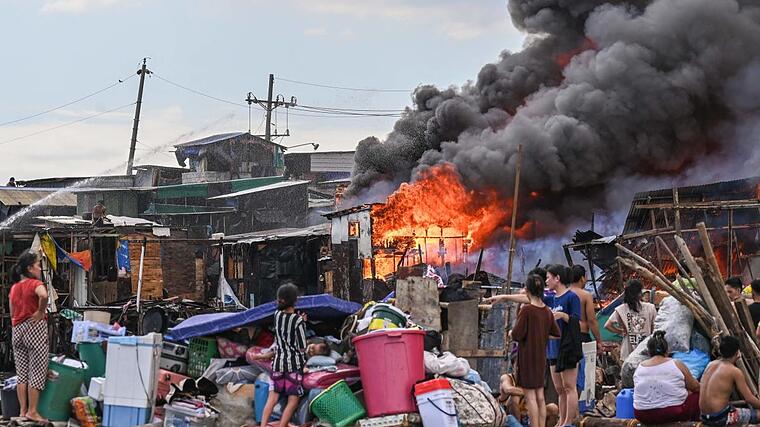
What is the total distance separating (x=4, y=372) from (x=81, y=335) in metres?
9.46

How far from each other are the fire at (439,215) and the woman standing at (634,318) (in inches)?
629

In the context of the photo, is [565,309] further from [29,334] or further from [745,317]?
[29,334]

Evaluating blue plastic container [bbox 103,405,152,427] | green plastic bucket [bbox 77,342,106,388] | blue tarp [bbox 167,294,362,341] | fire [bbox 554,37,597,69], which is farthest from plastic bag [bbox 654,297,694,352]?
fire [bbox 554,37,597,69]

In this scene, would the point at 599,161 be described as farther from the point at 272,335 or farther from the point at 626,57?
the point at 272,335

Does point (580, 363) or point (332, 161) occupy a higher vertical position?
point (332, 161)

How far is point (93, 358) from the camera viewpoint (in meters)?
11.6

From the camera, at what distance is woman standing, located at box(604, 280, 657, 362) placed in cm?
1089

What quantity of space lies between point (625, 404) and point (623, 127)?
2229 centimetres

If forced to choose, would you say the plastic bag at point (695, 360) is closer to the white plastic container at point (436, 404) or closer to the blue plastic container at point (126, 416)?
the white plastic container at point (436, 404)

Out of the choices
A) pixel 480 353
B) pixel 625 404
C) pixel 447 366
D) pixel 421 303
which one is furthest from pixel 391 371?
pixel 625 404

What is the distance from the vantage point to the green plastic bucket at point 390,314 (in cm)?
1021

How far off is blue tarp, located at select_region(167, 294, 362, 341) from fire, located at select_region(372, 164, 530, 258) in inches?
609

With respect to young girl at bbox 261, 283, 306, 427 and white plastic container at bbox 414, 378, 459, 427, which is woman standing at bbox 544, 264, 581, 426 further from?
young girl at bbox 261, 283, 306, 427

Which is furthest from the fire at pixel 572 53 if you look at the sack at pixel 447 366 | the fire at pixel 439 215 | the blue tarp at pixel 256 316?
the sack at pixel 447 366
